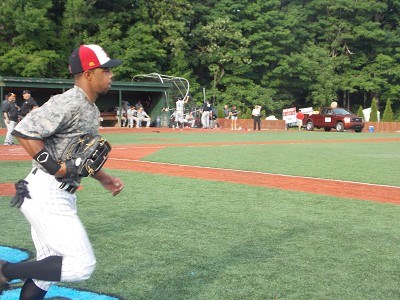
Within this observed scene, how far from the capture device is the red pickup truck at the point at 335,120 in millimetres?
36688

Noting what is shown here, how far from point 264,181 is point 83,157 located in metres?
7.22

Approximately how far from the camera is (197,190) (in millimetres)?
9023

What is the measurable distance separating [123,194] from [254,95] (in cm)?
4147

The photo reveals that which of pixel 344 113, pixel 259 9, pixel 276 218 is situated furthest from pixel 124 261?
pixel 259 9

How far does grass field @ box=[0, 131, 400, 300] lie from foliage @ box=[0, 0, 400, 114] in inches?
1286

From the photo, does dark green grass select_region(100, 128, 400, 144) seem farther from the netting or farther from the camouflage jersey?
the camouflage jersey

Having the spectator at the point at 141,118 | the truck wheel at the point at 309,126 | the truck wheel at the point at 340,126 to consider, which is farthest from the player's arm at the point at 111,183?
the truck wheel at the point at 309,126

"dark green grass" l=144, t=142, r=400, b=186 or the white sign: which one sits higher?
the white sign

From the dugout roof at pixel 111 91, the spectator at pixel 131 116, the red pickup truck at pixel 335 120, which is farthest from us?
the red pickup truck at pixel 335 120

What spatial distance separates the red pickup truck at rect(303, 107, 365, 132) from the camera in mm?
36688

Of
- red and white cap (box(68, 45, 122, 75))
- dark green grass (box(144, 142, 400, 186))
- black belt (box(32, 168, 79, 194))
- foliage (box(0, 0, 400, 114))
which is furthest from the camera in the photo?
foliage (box(0, 0, 400, 114))

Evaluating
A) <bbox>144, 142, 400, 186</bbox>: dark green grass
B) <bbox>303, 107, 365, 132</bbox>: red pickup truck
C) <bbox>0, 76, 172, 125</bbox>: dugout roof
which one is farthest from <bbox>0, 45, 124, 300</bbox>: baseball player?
<bbox>303, 107, 365, 132</bbox>: red pickup truck

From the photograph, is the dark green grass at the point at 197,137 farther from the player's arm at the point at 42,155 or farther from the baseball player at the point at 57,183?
the player's arm at the point at 42,155

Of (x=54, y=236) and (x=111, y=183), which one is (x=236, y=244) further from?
(x=54, y=236)
